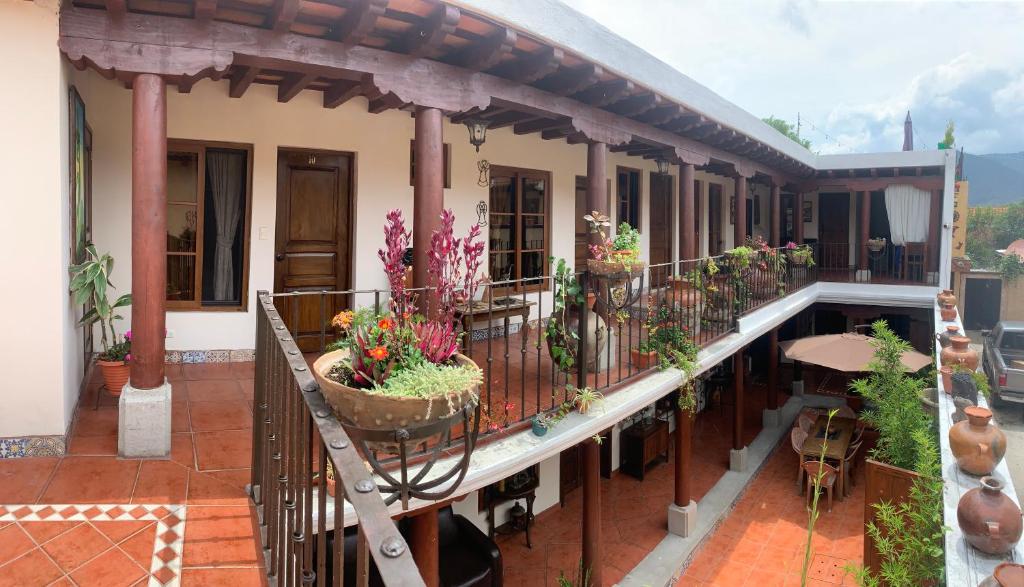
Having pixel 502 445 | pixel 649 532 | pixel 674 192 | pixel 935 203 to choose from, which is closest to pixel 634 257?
pixel 502 445

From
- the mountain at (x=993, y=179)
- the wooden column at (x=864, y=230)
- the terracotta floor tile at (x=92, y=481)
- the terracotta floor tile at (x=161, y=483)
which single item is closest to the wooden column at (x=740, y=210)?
the wooden column at (x=864, y=230)

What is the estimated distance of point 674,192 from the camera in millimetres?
12297

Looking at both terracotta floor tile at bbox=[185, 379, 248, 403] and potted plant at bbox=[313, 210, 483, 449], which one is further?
terracotta floor tile at bbox=[185, 379, 248, 403]

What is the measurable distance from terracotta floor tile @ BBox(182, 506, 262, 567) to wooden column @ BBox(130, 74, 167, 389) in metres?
1.17

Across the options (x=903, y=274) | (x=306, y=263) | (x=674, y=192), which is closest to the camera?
(x=306, y=263)

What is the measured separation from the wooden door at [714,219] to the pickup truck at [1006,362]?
23.9 ft

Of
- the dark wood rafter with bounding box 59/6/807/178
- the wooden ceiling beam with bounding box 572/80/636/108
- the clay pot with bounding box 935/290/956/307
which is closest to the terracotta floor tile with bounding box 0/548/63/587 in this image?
the dark wood rafter with bounding box 59/6/807/178

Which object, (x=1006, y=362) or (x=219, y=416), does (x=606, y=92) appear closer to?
(x=219, y=416)

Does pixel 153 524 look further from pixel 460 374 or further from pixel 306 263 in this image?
pixel 306 263

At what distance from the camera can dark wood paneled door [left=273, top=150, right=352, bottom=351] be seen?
652 cm

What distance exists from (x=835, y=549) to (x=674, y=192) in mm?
6964

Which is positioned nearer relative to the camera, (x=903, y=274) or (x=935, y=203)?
(x=935, y=203)

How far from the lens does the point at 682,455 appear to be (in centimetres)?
793

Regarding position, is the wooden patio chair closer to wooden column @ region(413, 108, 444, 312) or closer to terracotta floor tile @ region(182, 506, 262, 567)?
wooden column @ region(413, 108, 444, 312)
